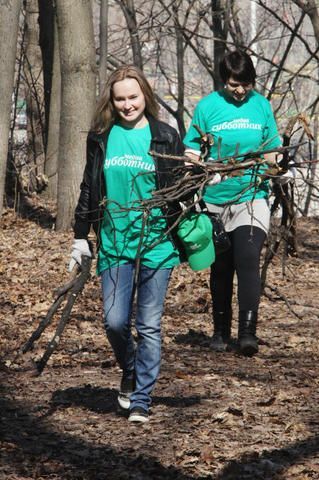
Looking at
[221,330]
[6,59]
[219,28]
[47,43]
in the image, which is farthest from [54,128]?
[221,330]

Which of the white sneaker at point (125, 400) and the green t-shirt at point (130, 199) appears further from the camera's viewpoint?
the white sneaker at point (125, 400)

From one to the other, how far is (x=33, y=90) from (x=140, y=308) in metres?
12.9

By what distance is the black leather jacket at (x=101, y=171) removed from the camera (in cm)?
537

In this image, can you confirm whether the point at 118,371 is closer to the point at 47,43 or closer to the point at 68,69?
the point at 68,69

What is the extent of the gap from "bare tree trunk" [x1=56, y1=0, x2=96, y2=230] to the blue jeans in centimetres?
745

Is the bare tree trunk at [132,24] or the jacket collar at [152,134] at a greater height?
the bare tree trunk at [132,24]

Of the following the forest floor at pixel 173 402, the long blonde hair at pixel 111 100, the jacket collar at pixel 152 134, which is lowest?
the forest floor at pixel 173 402

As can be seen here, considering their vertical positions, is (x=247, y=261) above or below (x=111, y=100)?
below

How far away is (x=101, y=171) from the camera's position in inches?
214

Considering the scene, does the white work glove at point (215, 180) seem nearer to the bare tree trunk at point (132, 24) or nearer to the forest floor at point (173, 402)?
the forest floor at point (173, 402)

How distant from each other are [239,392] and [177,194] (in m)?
1.64

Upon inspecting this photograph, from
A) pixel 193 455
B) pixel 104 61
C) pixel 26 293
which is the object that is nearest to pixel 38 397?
Answer: pixel 193 455

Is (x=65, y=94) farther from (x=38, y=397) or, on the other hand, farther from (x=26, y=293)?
(x=38, y=397)

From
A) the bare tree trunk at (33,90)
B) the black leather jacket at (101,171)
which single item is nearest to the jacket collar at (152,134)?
the black leather jacket at (101,171)
